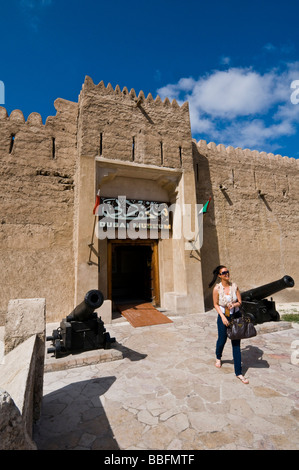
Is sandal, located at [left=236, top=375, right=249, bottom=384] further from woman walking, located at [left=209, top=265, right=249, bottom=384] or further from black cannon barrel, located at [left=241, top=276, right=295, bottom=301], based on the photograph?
black cannon barrel, located at [left=241, top=276, right=295, bottom=301]

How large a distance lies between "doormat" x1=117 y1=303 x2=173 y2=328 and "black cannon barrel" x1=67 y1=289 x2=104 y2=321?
268cm

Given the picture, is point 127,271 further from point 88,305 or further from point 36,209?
point 88,305

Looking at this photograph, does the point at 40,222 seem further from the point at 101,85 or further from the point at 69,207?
the point at 101,85

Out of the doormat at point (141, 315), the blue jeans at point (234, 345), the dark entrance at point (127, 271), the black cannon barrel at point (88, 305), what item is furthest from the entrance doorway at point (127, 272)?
the blue jeans at point (234, 345)

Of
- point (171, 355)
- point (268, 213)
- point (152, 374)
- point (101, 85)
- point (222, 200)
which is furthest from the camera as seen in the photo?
point (268, 213)

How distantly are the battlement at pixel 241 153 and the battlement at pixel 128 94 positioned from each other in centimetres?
190

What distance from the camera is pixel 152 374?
3805mm

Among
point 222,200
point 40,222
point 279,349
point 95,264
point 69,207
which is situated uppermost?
point 222,200

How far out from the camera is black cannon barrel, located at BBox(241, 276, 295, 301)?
5.55 meters

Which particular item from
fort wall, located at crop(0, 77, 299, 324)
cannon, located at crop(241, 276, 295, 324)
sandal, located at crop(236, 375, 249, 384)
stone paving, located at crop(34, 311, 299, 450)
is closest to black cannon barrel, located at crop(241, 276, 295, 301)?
cannon, located at crop(241, 276, 295, 324)

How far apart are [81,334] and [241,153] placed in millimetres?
10788

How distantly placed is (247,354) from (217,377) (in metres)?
1.27

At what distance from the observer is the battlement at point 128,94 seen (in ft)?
26.7

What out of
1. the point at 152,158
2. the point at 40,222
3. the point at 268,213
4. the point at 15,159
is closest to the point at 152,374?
the point at 40,222
